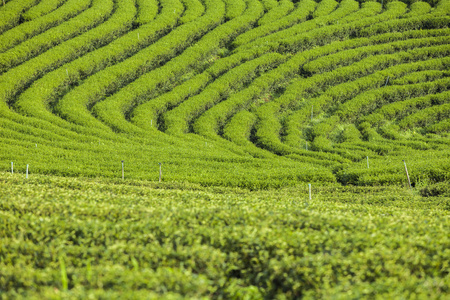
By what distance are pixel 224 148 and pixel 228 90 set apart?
13496 mm

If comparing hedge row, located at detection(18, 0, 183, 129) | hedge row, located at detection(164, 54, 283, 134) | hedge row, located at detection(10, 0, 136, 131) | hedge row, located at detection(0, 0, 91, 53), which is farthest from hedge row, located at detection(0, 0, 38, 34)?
hedge row, located at detection(164, 54, 283, 134)

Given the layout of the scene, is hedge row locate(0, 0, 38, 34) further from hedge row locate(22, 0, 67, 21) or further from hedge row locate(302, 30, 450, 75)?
hedge row locate(302, 30, 450, 75)

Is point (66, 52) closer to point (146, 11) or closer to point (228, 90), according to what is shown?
point (146, 11)

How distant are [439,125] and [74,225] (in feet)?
131

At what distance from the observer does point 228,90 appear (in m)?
45.1

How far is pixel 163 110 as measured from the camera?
4116 centimetres

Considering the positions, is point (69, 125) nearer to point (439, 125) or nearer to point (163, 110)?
point (163, 110)

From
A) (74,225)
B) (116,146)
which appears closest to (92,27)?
(116,146)

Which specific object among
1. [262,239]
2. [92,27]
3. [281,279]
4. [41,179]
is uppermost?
[92,27]

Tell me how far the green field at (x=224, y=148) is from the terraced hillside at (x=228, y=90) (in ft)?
0.71

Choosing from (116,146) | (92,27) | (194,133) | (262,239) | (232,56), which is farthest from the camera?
(92,27)

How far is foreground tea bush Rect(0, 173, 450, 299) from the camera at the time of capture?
25.5ft

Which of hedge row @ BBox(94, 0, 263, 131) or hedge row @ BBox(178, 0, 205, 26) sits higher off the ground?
hedge row @ BBox(178, 0, 205, 26)

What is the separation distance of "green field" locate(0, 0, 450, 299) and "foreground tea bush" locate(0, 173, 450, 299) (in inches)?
2.0
